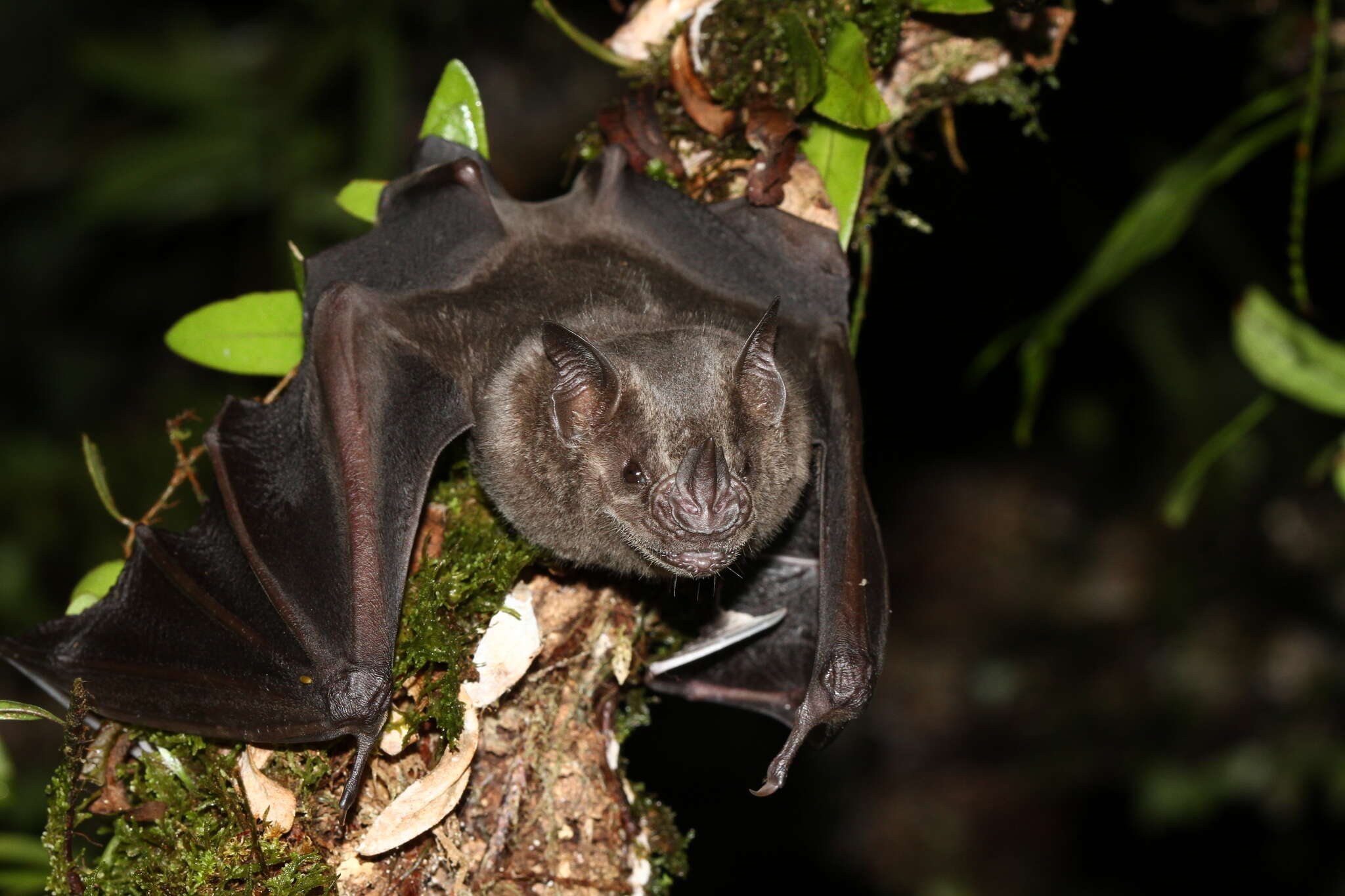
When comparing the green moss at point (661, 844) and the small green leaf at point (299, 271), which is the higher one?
the small green leaf at point (299, 271)

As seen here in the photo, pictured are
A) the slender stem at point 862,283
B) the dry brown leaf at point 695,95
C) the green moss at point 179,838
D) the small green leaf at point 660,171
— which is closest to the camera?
the green moss at point 179,838

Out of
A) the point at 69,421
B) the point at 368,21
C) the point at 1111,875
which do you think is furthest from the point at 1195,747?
the point at 69,421

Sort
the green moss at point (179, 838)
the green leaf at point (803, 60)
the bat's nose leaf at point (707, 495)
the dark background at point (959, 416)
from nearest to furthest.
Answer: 1. the green moss at point (179, 838)
2. the bat's nose leaf at point (707, 495)
3. the green leaf at point (803, 60)
4. the dark background at point (959, 416)

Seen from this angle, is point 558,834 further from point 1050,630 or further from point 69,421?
→ point 1050,630

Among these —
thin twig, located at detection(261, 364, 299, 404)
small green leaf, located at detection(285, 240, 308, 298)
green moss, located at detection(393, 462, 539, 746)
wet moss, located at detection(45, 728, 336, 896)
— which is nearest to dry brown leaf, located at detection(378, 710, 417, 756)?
green moss, located at detection(393, 462, 539, 746)

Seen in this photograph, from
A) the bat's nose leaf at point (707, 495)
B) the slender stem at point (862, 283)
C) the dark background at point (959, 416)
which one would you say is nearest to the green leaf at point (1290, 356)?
the slender stem at point (862, 283)

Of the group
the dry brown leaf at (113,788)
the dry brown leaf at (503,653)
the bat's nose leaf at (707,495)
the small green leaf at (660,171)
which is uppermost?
the small green leaf at (660,171)

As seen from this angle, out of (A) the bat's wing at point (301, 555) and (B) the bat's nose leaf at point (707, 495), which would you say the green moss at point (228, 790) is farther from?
(B) the bat's nose leaf at point (707, 495)

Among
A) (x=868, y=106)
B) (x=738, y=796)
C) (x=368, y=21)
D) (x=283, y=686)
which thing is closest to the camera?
(x=283, y=686)
